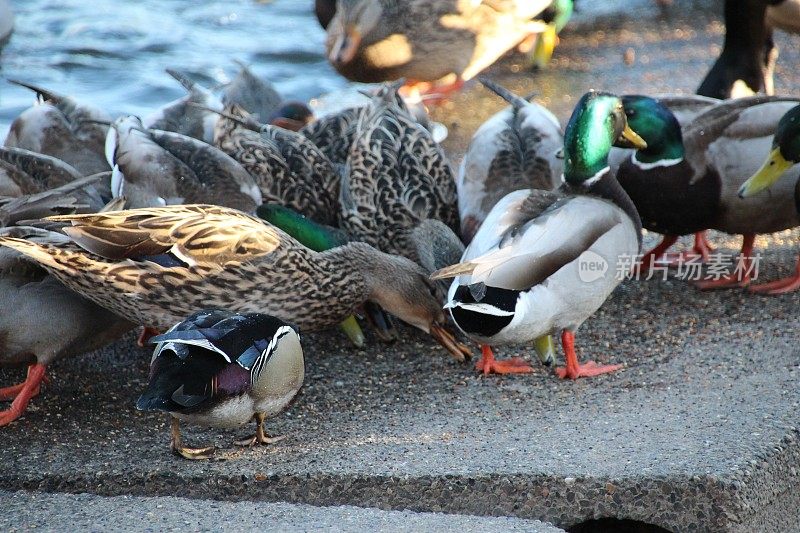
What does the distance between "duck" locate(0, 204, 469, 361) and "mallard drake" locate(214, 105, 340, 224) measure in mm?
1092

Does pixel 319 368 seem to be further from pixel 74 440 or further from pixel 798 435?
pixel 798 435

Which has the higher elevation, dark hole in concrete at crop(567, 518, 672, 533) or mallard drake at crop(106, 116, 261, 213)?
mallard drake at crop(106, 116, 261, 213)

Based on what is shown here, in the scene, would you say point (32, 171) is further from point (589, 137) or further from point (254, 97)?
point (254, 97)

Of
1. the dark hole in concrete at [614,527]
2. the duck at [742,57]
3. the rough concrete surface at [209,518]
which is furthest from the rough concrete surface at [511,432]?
the duck at [742,57]

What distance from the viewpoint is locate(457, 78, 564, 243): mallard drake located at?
5.21 m

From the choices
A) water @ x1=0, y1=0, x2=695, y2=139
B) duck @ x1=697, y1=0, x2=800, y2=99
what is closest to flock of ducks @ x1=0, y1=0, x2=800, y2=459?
duck @ x1=697, y1=0, x2=800, y2=99

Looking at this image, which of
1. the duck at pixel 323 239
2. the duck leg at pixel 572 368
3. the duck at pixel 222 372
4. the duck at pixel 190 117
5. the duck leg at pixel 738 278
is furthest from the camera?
the duck at pixel 190 117

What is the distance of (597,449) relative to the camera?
3.66 metres

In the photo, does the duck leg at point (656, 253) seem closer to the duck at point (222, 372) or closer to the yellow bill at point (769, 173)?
the yellow bill at point (769, 173)

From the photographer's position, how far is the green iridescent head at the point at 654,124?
16.6ft

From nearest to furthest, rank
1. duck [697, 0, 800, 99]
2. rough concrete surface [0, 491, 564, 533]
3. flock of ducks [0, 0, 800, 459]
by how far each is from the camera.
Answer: rough concrete surface [0, 491, 564, 533]
flock of ducks [0, 0, 800, 459]
duck [697, 0, 800, 99]

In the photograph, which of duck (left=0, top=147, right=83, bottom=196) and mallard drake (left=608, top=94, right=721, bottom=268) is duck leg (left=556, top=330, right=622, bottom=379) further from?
duck (left=0, top=147, right=83, bottom=196)

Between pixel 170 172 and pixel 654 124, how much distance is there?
79.9 inches

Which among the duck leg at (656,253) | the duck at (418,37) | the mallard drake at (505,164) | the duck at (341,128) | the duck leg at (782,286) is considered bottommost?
the duck at (418,37)
